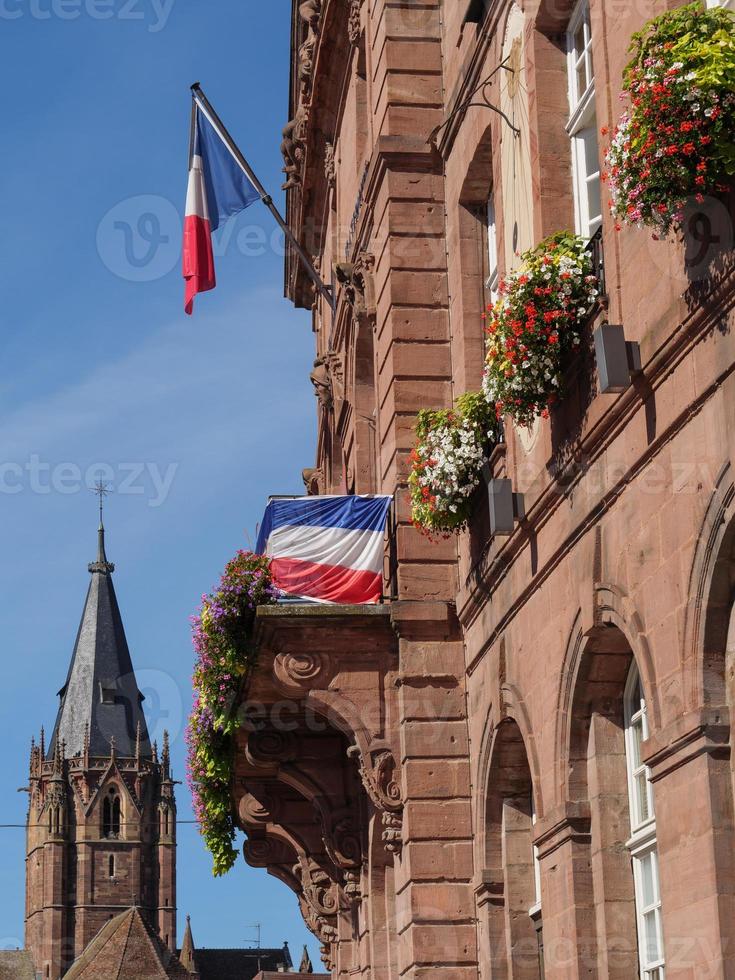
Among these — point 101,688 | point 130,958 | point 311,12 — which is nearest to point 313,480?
point 311,12

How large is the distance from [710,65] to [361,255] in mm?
10379

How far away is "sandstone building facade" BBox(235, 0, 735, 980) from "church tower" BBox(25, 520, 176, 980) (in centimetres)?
13599

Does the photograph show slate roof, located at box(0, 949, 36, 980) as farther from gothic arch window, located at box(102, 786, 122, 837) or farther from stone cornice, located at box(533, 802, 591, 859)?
stone cornice, located at box(533, 802, 591, 859)

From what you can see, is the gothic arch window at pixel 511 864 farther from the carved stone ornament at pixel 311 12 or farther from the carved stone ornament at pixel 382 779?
the carved stone ornament at pixel 311 12

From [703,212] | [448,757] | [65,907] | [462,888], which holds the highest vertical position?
[65,907]

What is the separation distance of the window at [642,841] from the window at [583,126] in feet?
10.9

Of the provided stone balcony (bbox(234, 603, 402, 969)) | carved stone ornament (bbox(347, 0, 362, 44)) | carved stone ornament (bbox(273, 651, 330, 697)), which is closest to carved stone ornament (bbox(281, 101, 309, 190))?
carved stone ornament (bbox(347, 0, 362, 44))

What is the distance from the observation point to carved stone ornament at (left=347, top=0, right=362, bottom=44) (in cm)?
2173

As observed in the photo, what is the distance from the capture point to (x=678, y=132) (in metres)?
9.28

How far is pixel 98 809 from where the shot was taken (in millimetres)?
161375

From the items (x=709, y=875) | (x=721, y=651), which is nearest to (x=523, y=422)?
(x=721, y=651)

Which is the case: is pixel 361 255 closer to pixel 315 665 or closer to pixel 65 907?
pixel 315 665

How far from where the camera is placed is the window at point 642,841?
11.4 metres

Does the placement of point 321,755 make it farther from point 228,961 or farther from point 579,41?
point 228,961
